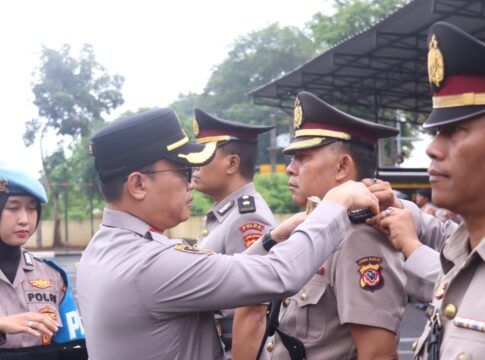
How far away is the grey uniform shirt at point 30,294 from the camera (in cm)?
282

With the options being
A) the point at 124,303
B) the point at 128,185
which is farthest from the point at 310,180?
the point at 124,303

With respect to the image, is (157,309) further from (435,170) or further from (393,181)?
(393,181)

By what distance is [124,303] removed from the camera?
195 cm

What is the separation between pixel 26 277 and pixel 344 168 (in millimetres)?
1554

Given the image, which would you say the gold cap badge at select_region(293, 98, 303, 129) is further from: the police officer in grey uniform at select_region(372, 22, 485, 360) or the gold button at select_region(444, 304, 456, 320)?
the gold button at select_region(444, 304, 456, 320)

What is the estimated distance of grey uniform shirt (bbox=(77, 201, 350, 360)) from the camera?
1.90 metres

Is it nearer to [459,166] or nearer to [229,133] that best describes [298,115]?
[459,166]

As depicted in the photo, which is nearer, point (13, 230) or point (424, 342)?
point (424, 342)

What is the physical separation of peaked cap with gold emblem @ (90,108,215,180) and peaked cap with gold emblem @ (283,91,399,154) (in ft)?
1.78

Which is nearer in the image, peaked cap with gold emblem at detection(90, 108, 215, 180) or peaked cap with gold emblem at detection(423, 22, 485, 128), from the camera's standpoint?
peaked cap with gold emblem at detection(423, 22, 485, 128)

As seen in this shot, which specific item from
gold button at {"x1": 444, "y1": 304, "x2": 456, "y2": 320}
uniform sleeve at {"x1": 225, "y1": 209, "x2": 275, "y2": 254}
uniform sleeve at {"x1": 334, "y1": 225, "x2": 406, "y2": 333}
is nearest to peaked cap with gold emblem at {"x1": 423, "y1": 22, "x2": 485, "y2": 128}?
gold button at {"x1": 444, "y1": 304, "x2": 456, "y2": 320}

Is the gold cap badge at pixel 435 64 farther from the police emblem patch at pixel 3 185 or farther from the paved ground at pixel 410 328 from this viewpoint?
the paved ground at pixel 410 328

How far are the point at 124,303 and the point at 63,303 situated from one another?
3.85ft

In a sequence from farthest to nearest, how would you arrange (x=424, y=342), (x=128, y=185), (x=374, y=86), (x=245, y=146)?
(x=374, y=86) → (x=245, y=146) → (x=128, y=185) → (x=424, y=342)
